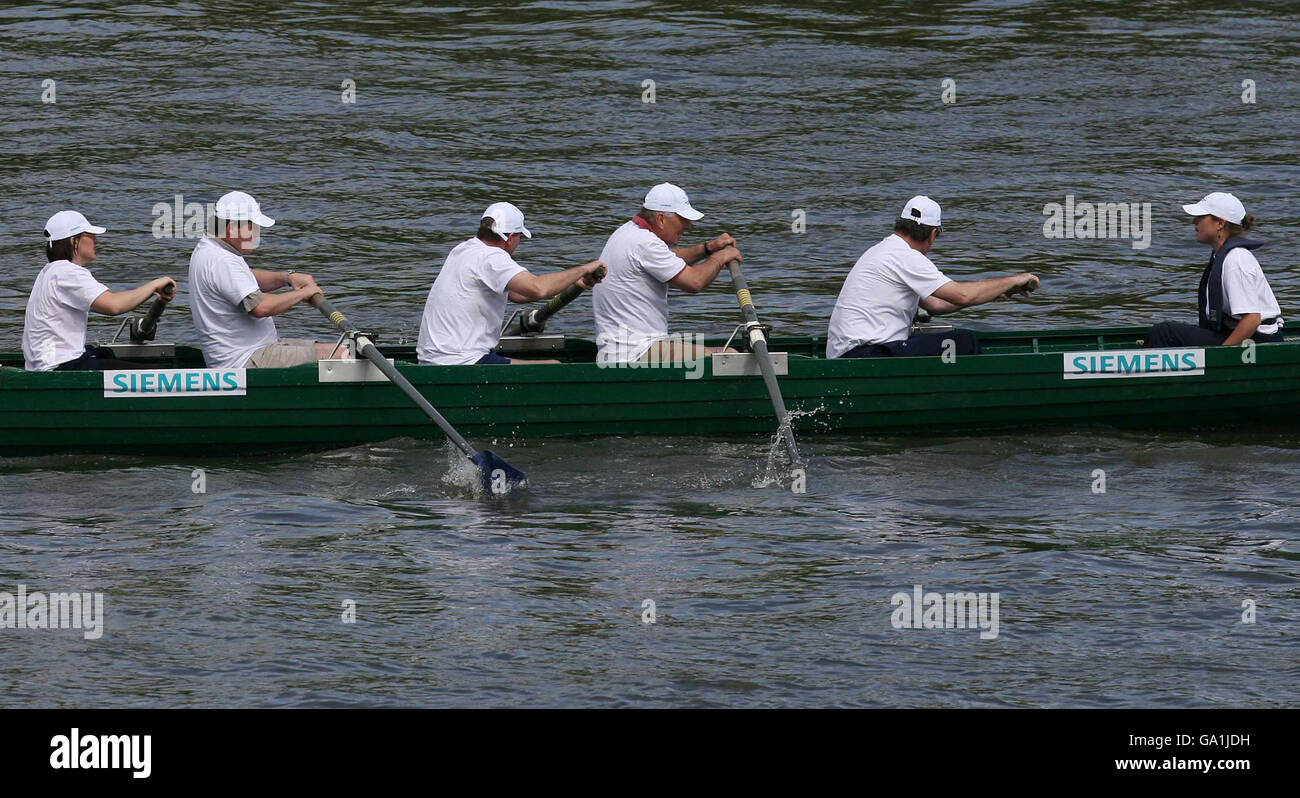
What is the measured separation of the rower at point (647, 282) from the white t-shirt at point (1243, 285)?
3.46 meters

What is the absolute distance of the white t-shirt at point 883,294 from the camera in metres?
13.1

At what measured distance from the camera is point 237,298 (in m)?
12.7

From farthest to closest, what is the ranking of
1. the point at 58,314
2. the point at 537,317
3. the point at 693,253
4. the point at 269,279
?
the point at 537,317
the point at 693,253
the point at 269,279
the point at 58,314

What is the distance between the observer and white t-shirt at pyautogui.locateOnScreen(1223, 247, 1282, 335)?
13.3 metres

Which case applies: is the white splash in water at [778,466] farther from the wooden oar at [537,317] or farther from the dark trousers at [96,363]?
the dark trousers at [96,363]

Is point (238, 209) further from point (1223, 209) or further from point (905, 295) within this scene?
point (1223, 209)

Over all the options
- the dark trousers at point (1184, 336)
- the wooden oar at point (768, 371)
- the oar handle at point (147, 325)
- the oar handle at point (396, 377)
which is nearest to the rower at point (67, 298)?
the oar handle at point (147, 325)

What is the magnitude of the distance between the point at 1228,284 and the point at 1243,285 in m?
0.10

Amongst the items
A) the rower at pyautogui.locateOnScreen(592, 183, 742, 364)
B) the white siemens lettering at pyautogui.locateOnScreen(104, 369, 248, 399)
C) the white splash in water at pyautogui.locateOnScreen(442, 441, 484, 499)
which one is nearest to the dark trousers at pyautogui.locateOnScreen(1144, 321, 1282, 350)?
the rower at pyautogui.locateOnScreen(592, 183, 742, 364)

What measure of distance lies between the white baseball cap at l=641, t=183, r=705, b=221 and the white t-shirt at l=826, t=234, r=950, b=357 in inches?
49.2
